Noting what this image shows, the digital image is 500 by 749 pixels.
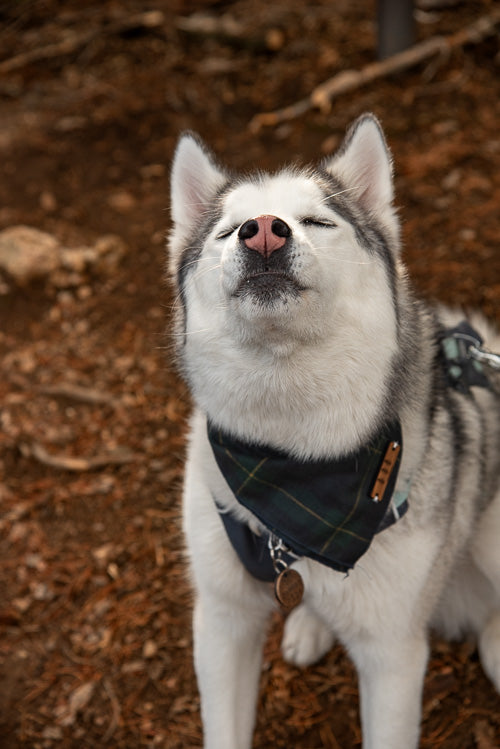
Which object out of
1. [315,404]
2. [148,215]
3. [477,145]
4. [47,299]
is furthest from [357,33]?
[315,404]

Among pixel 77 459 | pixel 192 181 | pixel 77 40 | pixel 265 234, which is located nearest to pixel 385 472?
pixel 265 234

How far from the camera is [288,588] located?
2441mm

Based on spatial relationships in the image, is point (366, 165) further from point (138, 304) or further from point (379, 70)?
point (379, 70)

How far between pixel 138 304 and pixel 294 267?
2987mm

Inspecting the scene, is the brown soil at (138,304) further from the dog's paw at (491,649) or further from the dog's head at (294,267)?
the dog's head at (294,267)

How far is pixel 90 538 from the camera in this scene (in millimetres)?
3803

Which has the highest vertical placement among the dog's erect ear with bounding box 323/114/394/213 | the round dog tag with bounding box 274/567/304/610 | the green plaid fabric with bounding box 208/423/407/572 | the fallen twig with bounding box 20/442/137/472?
the dog's erect ear with bounding box 323/114/394/213

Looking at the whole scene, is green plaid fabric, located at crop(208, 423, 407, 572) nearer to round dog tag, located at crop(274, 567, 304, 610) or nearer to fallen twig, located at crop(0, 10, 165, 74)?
round dog tag, located at crop(274, 567, 304, 610)

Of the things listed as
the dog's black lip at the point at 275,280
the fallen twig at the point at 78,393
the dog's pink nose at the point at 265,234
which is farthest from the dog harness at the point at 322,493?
the fallen twig at the point at 78,393

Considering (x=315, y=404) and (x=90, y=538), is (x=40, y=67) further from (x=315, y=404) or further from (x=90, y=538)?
(x=315, y=404)

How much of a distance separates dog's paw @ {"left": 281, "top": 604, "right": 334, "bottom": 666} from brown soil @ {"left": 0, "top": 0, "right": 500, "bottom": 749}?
6 cm

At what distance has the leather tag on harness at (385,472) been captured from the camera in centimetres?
237

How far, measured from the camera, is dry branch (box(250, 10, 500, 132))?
591 cm

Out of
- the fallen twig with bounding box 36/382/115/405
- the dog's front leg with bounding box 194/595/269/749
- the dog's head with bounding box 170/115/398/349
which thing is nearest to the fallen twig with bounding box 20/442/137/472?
the fallen twig with bounding box 36/382/115/405
